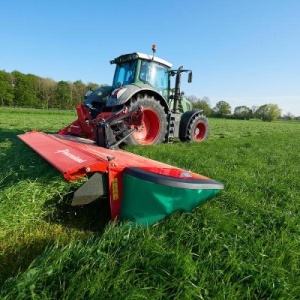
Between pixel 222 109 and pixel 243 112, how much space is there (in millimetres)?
5928

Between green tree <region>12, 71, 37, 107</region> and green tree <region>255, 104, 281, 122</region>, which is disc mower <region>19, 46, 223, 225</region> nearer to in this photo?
green tree <region>12, 71, 37, 107</region>

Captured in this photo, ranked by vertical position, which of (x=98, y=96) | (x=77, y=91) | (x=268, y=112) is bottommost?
(x=268, y=112)

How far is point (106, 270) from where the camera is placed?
1.60 m

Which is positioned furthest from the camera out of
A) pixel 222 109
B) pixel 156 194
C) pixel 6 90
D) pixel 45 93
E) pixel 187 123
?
pixel 222 109

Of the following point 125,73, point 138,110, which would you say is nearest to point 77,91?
point 125,73

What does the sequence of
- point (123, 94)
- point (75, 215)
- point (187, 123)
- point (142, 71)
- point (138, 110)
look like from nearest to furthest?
point (75, 215) → point (138, 110) → point (123, 94) → point (142, 71) → point (187, 123)

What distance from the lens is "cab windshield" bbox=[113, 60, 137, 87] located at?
681 cm

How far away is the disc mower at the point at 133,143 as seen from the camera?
223 cm

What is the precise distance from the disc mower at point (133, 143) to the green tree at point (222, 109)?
64.1 metres

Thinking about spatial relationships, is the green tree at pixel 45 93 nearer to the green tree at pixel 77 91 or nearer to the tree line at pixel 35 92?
the tree line at pixel 35 92

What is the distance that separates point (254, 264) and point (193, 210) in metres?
0.77

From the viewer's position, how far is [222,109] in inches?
2933

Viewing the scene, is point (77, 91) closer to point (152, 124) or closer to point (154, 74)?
point (154, 74)

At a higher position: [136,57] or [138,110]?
[136,57]
